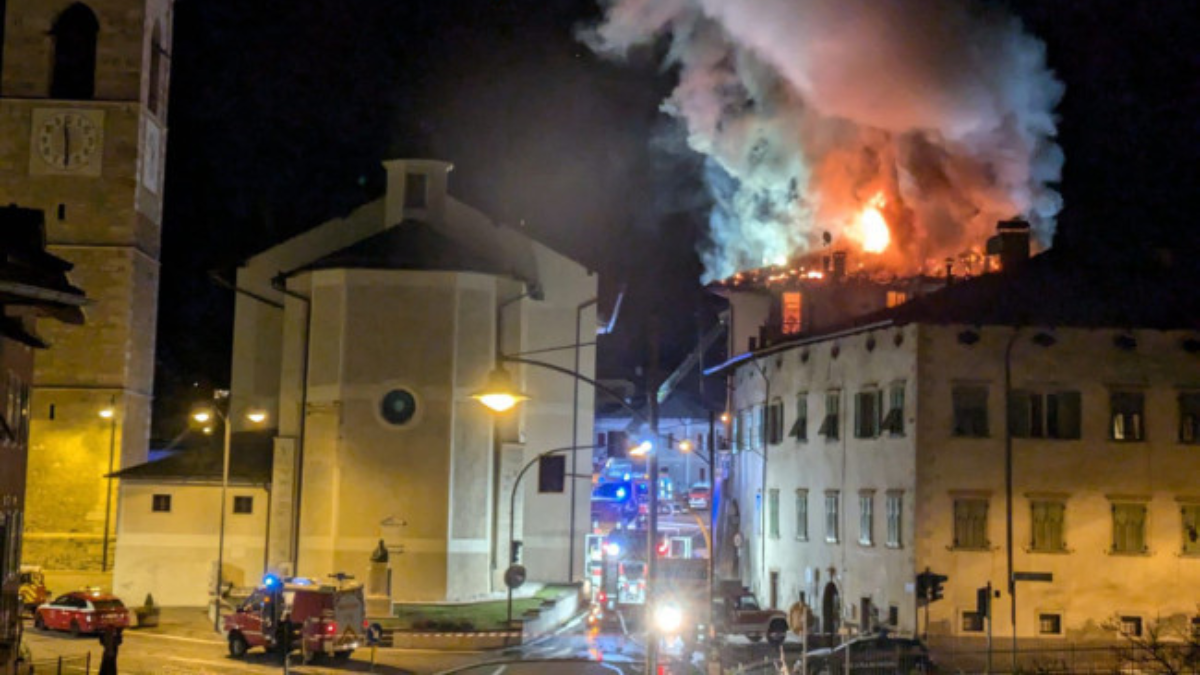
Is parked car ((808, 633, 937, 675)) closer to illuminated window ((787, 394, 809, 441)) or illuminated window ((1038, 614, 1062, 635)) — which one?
illuminated window ((1038, 614, 1062, 635))

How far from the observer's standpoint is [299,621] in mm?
37094

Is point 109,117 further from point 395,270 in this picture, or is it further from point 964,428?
point 964,428

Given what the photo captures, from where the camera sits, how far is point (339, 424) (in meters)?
51.2

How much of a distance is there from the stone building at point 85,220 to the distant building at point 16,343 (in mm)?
25020

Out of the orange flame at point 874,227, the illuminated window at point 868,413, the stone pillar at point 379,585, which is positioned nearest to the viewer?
the illuminated window at point 868,413

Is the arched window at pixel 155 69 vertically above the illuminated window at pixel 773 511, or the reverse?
the arched window at pixel 155 69

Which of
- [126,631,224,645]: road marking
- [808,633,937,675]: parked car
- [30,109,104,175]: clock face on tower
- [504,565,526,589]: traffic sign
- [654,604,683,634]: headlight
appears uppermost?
[30,109,104,175]: clock face on tower

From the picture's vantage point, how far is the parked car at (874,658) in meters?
34.6

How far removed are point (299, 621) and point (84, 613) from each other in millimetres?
8484

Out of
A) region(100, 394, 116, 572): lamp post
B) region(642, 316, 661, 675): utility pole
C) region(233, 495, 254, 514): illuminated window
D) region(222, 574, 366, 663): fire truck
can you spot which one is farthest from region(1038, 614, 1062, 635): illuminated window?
region(100, 394, 116, 572): lamp post

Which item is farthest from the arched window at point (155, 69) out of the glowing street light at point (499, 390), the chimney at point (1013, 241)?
the glowing street light at point (499, 390)

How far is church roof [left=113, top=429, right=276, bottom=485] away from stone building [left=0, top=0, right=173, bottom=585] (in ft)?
8.31

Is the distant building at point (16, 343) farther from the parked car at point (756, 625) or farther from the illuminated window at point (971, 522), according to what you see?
the illuminated window at point (971, 522)

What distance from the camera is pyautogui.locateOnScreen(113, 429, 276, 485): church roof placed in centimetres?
5153
